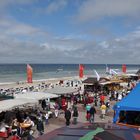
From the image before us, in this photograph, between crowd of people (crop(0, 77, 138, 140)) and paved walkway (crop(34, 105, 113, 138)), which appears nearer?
crowd of people (crop(0, 77, 138, 140))

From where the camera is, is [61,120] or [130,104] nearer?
[130,104]

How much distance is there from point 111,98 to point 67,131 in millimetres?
30646

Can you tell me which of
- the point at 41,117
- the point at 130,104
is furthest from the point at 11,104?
the point at 130,104

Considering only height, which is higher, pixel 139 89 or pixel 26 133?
pixel 139 89

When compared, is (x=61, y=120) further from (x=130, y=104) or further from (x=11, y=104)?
(x=130, y=104)

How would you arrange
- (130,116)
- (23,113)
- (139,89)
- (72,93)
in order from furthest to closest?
1. (72,93)
2. (23,113)
3. (139,89)
4. (130,116)

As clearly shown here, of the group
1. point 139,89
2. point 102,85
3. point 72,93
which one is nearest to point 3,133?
point 139,89

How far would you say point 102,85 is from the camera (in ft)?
135

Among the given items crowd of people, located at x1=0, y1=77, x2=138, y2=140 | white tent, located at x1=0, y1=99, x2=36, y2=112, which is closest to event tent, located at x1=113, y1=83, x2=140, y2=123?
crowd of people, located at x1=0, y1=77, x2=138, y2=140

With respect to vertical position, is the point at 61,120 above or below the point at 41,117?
below

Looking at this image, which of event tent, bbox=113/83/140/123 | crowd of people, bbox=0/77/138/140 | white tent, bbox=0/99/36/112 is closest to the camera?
event tent, bbox=113/83/140/123

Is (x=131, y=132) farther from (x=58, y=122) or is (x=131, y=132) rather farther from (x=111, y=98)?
(x=111, y=98)

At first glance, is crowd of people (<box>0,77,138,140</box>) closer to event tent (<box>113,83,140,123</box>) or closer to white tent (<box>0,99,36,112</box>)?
white tent (<box>0,99,36,112</box>)

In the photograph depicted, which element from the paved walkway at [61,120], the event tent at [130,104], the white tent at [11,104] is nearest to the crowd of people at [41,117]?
the paved walkway at [61,120]
